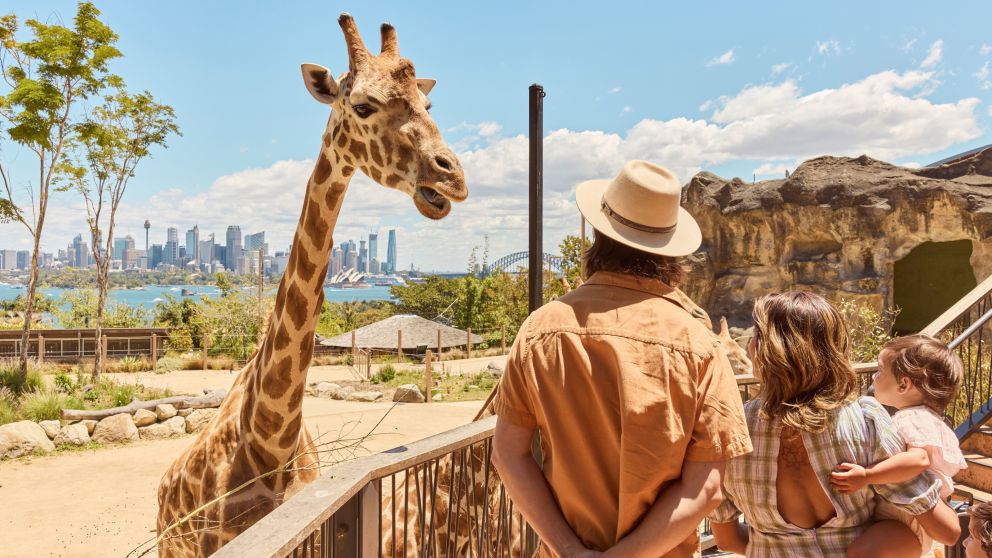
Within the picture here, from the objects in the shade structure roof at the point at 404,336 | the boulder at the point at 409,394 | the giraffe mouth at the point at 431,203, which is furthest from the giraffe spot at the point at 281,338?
the shade structure roof at the point at 404,336

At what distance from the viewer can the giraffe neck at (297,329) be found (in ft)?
10.1

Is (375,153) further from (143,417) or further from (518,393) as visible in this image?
(143,417)

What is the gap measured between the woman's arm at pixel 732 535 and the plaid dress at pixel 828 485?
0.14 metres

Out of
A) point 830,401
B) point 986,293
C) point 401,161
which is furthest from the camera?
point 986,293

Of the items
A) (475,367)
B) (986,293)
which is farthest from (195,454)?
(475,367)

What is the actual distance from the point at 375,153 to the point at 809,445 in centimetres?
205

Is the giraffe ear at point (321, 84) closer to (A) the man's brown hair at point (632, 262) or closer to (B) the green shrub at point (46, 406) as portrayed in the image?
(A) the man's brown hair at point (632, 262)

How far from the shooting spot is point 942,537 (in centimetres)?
189

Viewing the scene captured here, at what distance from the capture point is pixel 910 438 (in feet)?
7.06

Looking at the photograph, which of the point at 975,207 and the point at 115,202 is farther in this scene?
the point at 115,202

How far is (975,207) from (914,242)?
6.03 feet

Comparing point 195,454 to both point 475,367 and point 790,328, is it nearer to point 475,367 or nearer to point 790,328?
point 790,328

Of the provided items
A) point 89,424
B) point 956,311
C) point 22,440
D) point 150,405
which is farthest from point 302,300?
point 150,405

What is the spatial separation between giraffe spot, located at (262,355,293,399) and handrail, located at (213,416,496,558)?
1.03 m
